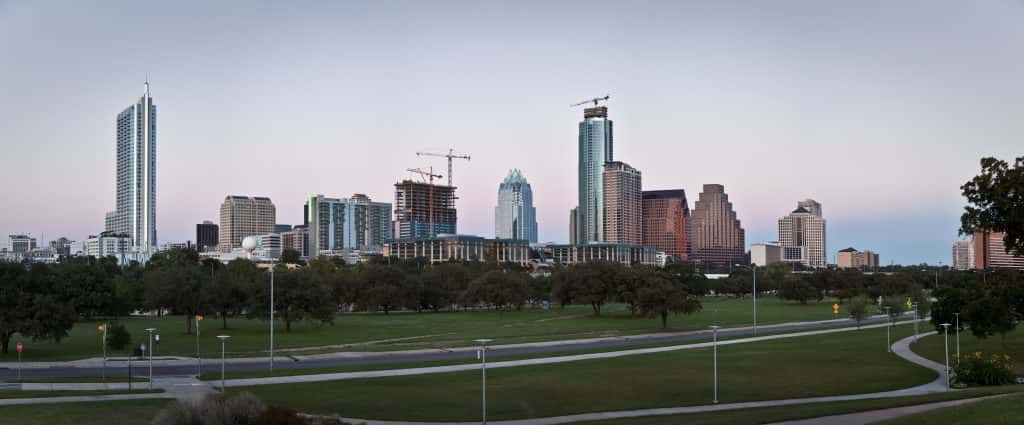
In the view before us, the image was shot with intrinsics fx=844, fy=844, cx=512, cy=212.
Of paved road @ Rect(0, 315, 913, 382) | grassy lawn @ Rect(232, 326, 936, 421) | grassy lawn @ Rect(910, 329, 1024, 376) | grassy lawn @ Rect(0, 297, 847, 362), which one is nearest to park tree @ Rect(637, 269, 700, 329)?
grassy lawn @ Rect(0, 297, 847, 362)

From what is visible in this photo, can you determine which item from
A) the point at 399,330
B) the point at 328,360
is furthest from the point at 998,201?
the point at 399,330

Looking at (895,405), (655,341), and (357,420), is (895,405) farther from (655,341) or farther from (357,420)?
(655,341)

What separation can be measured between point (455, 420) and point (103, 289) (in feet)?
193

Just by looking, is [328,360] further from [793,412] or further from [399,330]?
[793,412]

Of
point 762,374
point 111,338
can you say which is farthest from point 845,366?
point 111,338

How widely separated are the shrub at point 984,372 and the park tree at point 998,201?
6.23 meters

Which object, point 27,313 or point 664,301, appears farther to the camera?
point 664,301

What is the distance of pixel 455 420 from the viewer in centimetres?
3434

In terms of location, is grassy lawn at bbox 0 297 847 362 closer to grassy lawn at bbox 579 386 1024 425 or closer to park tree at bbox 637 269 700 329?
park tree at bbox 637 269 700 329

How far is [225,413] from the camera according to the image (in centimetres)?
2222

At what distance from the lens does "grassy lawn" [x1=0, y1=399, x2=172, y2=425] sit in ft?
98.6

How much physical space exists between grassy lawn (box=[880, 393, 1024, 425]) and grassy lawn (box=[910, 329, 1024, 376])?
2941cm

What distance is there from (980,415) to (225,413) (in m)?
20.6

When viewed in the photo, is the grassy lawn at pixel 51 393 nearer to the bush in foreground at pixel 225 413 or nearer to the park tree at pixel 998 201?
the bush in foreground at pixel 225 413
